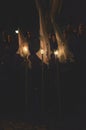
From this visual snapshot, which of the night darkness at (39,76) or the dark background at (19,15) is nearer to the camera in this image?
the night darkness at (39,76)

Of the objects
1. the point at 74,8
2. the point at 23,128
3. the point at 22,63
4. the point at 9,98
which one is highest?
the point at 74,8

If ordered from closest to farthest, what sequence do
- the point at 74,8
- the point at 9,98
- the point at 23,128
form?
the point at 23,128 < the point at 74,8 < the point at 9,98

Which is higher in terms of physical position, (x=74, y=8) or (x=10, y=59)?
(x=74, y=8)

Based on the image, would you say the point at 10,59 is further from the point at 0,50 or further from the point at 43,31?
the point at 43,31

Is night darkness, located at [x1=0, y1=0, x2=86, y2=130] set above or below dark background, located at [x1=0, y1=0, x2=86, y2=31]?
below

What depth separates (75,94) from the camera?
10359 millimetres

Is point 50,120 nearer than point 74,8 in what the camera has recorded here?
Yes

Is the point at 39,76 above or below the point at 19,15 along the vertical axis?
below

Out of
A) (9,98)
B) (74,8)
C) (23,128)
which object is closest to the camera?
(23,128)

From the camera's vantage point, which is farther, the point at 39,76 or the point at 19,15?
the point at 19,15

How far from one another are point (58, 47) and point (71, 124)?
2252 millimetres

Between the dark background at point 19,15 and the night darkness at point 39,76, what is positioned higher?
the dark background at point 19,15

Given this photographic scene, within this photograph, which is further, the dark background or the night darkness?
the dark background

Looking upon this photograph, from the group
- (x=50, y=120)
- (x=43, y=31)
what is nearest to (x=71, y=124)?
(x=50, y=120)
